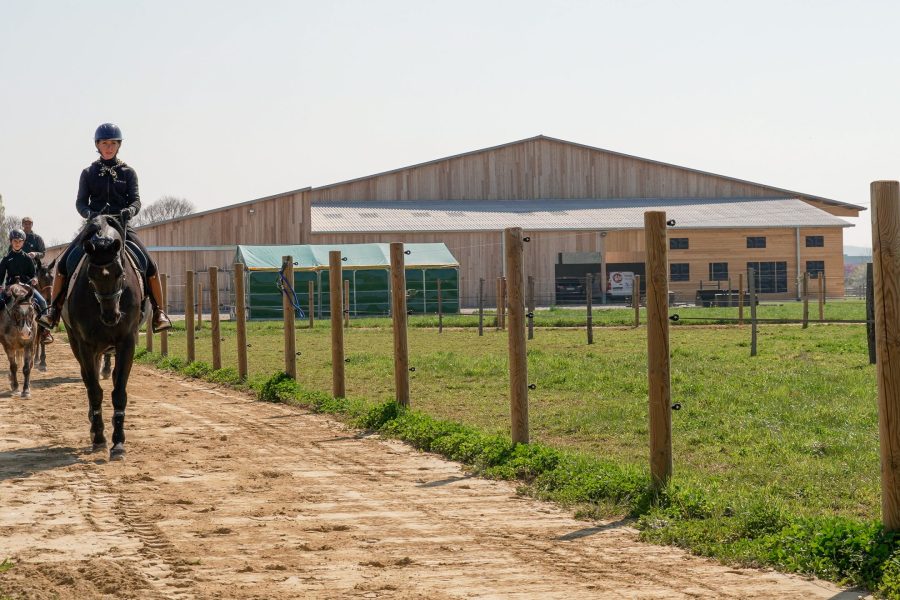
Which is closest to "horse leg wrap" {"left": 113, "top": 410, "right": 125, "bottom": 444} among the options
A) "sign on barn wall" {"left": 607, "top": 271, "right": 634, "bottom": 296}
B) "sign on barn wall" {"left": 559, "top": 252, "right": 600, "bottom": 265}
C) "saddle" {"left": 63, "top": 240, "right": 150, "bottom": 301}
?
"saddle" {"left": 63, "top": 240, "right": 150, "bottom": 301}

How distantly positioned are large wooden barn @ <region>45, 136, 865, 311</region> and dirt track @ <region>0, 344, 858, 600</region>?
1555 inches

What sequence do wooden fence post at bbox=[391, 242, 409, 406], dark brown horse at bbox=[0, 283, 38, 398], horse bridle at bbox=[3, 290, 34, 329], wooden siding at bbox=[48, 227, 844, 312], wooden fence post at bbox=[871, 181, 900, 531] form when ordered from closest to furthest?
wooden fence post at bbox=[871, 181, 900, 531]
wooden fence post at bbox=[391, 242, 409, 406]
dark brown horse at bbox=[0, 283, 38, 398]
horse bridle at bbox=[3, 290, 34, 329]
wooden siding at bbox=[48, 227, 844, 312]

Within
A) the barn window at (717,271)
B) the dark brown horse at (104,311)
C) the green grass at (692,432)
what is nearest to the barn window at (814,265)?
the barn window at (717,271)

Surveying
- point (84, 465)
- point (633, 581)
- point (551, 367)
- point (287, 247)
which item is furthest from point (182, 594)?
point (287, 247)

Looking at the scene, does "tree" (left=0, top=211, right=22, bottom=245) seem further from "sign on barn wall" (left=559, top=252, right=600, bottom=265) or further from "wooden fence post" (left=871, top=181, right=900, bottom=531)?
"wooden fence post" (left=871, top=181, right=900, bottom=531)

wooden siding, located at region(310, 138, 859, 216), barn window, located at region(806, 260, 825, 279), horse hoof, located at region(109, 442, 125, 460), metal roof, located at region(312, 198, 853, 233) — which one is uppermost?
wooden siding, located at region(310, 138, 859, 216)

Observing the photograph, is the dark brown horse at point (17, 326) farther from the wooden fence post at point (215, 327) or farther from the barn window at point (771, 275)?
the barn window at point (771, 275)

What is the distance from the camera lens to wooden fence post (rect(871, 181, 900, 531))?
616 centimetres

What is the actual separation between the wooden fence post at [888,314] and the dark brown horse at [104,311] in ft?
21.3

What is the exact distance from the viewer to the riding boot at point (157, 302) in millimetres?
11288

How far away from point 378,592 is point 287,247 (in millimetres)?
44273

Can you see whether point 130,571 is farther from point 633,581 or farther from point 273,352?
point 273,352

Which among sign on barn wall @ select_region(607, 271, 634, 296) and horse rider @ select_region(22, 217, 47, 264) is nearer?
horse rider @ select_region(22, 217, 47, 264)

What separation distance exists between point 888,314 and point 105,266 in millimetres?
6641
